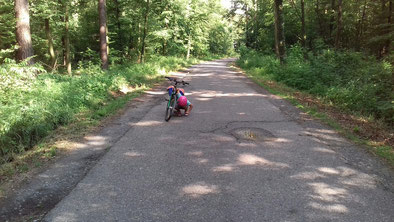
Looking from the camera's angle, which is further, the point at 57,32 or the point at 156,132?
the point at 57,32

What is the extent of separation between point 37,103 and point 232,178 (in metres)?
5.35

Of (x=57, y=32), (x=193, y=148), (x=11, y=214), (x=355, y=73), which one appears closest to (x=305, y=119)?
(x=193, y=148)

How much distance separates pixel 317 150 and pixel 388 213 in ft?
6.75

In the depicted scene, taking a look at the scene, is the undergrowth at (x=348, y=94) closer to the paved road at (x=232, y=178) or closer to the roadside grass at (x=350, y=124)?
the roadside grass at (x=350, y=124)

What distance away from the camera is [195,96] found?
11039 mm

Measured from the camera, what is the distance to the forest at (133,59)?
689cm

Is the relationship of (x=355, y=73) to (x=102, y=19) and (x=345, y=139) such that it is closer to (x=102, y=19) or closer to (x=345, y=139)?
(x=345, y=139)

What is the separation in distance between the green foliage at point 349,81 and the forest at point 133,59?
0.04 meters

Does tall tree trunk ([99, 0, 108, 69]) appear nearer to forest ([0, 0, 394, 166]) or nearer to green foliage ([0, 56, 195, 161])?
forest ([0, 0, 394, 166])

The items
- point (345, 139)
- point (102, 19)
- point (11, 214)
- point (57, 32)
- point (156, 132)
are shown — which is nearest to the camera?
point (11, 214)

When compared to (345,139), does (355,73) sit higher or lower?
higher

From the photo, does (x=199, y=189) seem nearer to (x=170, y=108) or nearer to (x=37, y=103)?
(x=170, y=108)

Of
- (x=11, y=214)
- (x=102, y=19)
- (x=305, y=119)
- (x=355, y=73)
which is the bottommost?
(x=11, y=214)

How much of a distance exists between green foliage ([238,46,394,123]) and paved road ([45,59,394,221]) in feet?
9.41
